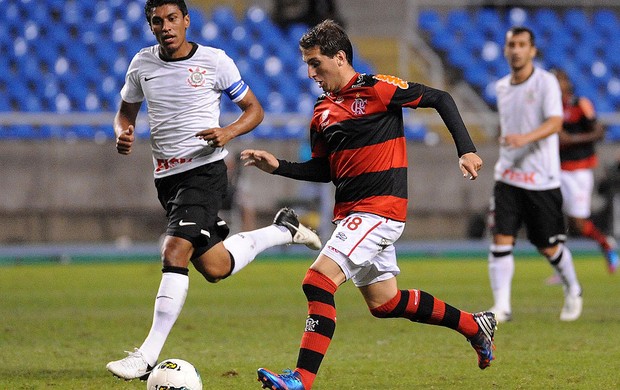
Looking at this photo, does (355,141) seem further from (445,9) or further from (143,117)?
(445,9)

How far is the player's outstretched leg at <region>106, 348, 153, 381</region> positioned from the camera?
19.9 ft

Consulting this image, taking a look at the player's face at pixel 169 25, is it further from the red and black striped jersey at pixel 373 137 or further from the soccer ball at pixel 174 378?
the soccer ball at pixel 174 378

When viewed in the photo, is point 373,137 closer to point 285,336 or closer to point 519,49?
point 285,336

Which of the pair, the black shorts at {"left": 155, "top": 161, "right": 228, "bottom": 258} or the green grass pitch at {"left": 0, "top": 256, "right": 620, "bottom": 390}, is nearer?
the green grass pitch at {"left": 0, "top": 256, "right": 620, "bottom": 390}

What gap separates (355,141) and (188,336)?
3122 mm

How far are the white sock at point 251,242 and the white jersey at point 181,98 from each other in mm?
623

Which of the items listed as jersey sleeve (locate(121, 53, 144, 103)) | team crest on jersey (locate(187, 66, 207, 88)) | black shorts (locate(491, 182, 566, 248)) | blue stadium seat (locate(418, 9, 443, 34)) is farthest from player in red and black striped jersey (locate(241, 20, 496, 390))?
blue stadium seat (locate(418, 9, 443, 34))

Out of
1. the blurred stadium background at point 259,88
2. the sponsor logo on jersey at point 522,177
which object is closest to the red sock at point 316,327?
the sponsor logo on jersey at point 522,177

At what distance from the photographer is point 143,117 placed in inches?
760

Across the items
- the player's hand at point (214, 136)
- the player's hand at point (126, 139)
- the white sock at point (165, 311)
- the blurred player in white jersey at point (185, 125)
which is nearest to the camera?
the white sock at point (165, 311)

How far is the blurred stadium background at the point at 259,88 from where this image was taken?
19.0m

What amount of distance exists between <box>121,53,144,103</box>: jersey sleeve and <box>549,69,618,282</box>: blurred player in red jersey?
6158mm

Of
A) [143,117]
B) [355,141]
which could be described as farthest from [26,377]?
[143,117]

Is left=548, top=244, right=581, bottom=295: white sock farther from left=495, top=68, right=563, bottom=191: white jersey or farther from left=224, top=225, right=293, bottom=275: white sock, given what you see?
left=224, top=225, right=293, bottom=275: white sock
